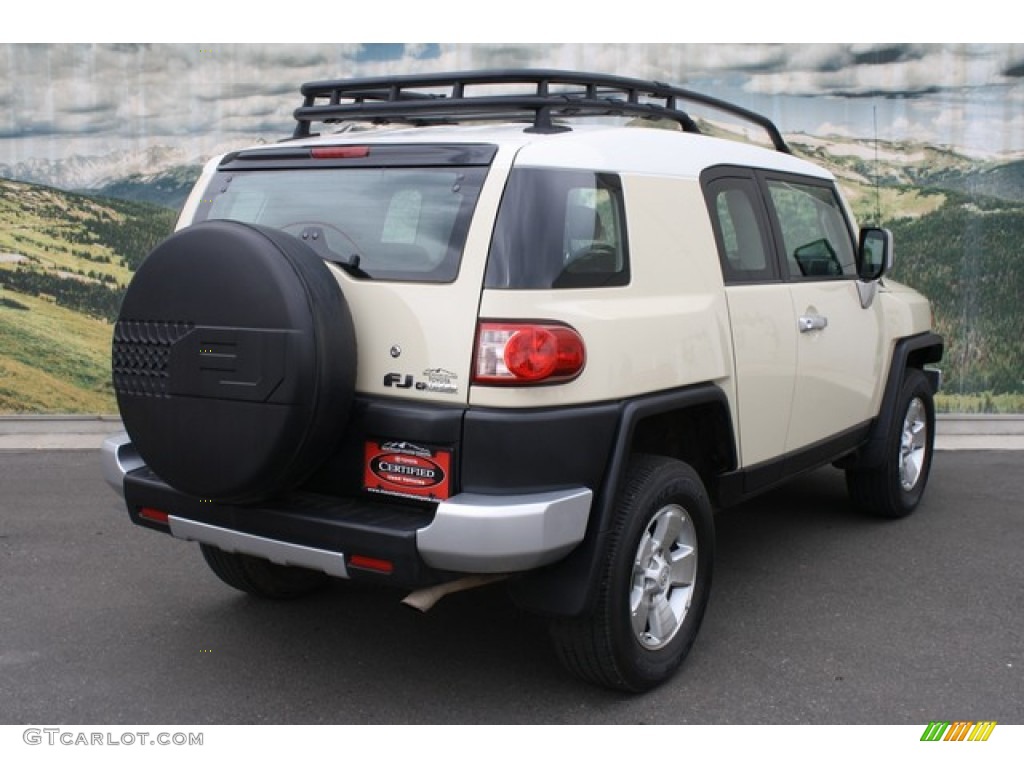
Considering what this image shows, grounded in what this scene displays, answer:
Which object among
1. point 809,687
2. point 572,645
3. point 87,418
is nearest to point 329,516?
point 572,645

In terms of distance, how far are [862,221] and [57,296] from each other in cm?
692

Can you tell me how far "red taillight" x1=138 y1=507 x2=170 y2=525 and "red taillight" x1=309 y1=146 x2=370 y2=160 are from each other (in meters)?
1.40

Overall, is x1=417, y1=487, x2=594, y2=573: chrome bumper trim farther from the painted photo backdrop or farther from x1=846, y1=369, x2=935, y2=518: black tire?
the painted photo backdrop

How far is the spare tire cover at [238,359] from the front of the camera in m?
3.27

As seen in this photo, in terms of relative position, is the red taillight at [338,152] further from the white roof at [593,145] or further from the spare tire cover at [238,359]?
the spare tire cover at [238,359]

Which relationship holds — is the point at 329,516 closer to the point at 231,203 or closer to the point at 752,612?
the point at 231,203

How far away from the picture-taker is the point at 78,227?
30.6 ft

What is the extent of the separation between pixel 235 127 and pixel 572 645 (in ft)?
22.9

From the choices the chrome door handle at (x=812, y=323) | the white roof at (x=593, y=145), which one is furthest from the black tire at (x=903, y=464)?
the white roof at (x=593, y=145)

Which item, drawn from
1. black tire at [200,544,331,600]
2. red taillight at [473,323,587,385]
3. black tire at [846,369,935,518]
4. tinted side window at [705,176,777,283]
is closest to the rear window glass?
red taillight at [473,323,587,385]

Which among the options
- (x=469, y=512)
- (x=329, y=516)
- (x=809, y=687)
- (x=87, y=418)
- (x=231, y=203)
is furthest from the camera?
(x=87, y=418)

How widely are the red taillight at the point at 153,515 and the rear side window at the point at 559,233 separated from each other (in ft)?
4.81

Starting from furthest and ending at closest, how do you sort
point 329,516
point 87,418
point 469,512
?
point 87,418
point 329,516
point 469,512

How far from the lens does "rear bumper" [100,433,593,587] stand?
10.5 ft
